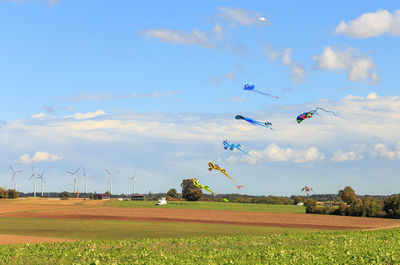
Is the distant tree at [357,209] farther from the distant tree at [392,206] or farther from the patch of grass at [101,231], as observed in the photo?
the patch of grass at [101,231]

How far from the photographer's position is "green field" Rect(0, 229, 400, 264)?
29766 millimetres

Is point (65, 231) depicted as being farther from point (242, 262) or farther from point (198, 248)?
point (242, 262)

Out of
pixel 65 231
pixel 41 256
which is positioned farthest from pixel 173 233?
pixel 41 256

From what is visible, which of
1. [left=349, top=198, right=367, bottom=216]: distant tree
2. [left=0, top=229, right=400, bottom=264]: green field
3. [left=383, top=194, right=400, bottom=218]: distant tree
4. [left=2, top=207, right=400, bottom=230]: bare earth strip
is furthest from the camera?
[left=349, top=198, right=367, bottom=216]: distant tree

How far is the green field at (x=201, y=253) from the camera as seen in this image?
97.7ft

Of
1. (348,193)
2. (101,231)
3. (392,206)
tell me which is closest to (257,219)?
(392,206)

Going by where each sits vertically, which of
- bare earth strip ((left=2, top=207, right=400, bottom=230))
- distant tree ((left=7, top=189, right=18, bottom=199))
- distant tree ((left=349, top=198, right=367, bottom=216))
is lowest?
bare earth strip ((left=2, top=207, right=400, bottom=230))

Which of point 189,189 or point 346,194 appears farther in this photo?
point 189,189

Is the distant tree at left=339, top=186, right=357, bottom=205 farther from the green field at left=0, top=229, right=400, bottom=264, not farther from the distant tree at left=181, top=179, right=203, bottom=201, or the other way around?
the green field at left=0, top=229, right=400, bottom=264

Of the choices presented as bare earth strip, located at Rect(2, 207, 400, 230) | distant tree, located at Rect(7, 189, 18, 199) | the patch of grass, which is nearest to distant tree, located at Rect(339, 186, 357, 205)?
bare earth strip, located at Rect(2, 207, 400, 230)

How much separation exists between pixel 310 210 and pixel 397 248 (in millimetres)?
85442

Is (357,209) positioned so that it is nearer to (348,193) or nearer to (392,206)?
(392,206)

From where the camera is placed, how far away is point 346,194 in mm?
159125

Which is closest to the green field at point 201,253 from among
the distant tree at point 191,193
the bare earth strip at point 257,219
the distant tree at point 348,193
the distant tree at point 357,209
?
the bare earth strip at point 257,219
